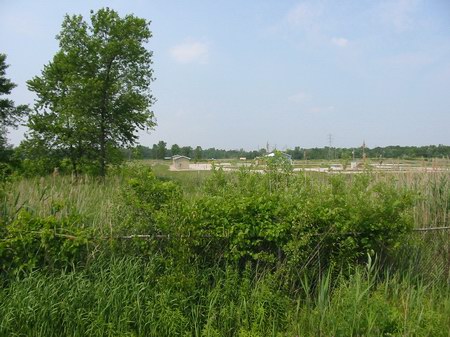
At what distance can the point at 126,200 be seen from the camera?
407 centimetres

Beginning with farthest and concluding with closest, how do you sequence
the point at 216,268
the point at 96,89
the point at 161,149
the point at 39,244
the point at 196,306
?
the point at 161,149 → the point at 96,89 → the point at 216,268 → the point at 39,244 → the point at 196,306

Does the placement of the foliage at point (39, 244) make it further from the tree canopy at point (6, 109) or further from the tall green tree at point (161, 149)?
the tall green tree at point (161, 149)

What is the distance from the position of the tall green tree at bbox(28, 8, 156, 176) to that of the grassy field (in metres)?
13.3

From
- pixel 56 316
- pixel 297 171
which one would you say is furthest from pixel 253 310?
pixel 297 171

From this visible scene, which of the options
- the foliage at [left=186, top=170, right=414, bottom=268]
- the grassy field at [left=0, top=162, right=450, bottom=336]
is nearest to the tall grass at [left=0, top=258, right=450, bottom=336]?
the grassy field at [left=0, top=162, right=450, bottom=336]

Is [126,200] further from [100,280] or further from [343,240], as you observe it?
[343,240]

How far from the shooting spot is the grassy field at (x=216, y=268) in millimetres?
3350

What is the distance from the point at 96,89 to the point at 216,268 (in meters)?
14.8

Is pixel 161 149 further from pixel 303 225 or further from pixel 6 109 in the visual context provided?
pixel 303 225

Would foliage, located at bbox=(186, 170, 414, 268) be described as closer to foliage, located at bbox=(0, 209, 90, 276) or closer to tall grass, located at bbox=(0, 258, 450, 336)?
tall grass, located at bbox=(0, 258, 450, 336)

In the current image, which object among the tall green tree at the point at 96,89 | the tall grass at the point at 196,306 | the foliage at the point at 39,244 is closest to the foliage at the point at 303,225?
the tall grass at the point at 196,306

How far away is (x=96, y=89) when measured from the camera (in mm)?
16516

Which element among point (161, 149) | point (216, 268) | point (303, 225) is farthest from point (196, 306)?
point (161, 149)

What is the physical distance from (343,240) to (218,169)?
8.19 ft
